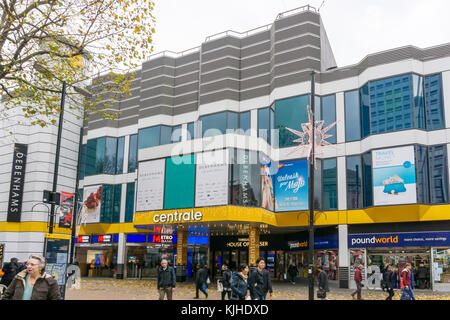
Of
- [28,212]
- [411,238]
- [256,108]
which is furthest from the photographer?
[28,212]

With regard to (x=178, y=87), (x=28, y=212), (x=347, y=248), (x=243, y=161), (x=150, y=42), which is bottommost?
→ (x=347, y=248)

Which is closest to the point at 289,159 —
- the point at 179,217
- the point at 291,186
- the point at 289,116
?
the point at 291,186

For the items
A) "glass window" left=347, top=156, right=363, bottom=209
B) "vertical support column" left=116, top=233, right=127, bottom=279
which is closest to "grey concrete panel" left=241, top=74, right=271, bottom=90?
"glass window" left=347, top=156, right=363, bottom=209

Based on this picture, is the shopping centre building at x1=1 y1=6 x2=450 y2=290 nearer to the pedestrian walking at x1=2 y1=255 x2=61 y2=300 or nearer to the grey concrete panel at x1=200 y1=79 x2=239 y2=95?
the grey concrete panel at x1=200 y1=79 x2=239 y2=95

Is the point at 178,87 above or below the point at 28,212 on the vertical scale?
above

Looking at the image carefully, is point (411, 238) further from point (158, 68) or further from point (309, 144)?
point (158, 68)

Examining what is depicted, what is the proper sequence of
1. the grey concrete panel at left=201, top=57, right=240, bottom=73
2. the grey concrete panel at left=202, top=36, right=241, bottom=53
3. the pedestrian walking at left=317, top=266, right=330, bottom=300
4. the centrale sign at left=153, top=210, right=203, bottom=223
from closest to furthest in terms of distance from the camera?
1. the pedestrian walking at left=317, top=266, right=330, bottom=300
2. the centrale sign at left=153, top=210, right=203, bottom=223
3. the grey concrete panel at left=201, top=57, right=240, bottom=73
4. the grey concrete panel at left=202, top=36, right=241, bottom=53

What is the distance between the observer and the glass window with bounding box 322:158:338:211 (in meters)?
27.5

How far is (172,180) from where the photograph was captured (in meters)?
27.6

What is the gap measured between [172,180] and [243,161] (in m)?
4.91

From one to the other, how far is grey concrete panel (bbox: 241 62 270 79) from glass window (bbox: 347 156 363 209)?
9.10 meters

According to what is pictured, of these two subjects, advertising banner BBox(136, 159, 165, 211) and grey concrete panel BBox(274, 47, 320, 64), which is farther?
grey concrete panel BBox(274, 47, 320, 64)

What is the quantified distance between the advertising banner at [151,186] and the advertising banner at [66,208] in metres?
4.32

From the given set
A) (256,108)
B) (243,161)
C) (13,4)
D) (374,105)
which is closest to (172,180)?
(243,161)
